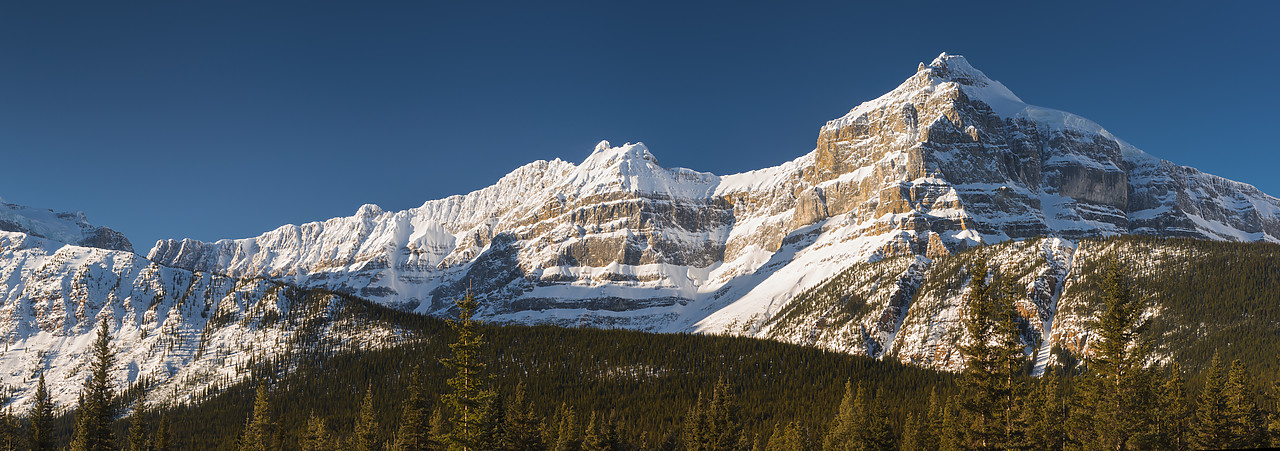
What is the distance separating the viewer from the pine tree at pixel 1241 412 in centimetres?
6431

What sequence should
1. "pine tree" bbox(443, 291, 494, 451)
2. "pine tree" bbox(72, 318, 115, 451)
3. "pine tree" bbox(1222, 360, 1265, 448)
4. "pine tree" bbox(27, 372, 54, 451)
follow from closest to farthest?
"pine tree" bbox(443, 291, 494, 451)
"pine tree" bbox(27, 372, 54, 451)
"pine tree" bbox(72, 318, 115, 451)
"pine tree" bbox(1222, 360, 1265, 448)

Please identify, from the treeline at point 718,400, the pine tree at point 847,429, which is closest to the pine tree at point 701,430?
the treeline at point 718,400

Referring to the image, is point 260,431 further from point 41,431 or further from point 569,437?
point 569,437

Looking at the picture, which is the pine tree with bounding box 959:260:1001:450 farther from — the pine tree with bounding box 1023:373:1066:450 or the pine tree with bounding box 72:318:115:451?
the pine tree with bounding box 72:318:115:451

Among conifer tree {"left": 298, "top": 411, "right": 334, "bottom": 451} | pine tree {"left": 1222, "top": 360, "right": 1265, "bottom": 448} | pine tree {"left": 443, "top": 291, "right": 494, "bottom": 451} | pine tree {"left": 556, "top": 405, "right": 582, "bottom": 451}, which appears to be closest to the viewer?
pine tree {"left": 443, "top": 291, "right": 494, "bottom": 451}

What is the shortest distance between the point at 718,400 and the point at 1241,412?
41949mm

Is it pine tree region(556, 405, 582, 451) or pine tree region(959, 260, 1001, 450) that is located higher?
pine tree region(959, 260, 1001, 450)

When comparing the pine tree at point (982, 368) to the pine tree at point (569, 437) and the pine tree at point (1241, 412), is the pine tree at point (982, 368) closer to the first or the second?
the pine tree at point (1241, 412)

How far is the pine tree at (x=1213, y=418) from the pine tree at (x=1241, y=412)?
0.33 m

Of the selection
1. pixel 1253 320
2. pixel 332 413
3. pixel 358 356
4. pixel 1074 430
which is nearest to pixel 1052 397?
pixel 1074 430

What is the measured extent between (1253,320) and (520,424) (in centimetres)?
17474

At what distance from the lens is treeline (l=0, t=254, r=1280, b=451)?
4481 cm

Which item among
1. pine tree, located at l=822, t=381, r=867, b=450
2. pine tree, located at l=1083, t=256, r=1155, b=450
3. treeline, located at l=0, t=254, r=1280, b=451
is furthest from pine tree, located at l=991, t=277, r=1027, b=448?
pine tree, located at l=822, t=381, r=867, b=450

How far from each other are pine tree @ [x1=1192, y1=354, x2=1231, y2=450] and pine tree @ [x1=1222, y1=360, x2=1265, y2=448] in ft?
1.10
